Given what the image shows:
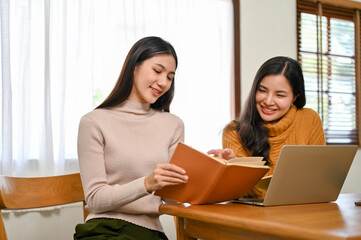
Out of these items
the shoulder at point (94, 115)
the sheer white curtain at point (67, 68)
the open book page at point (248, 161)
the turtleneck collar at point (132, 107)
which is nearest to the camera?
the open book page at point (248, 161)

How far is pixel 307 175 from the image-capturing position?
1.41 metres

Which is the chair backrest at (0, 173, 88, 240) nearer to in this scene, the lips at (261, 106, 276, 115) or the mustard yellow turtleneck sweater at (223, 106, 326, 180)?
the mustard yellow turtleneck sweater at (223, 106, 326, 180)

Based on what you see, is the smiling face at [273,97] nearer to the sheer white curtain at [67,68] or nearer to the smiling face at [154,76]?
the smiling face at [154,76]

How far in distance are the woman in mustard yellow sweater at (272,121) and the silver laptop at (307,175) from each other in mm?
533

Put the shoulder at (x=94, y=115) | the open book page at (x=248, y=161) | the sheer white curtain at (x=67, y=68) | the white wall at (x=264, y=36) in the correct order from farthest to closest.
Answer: the white wall at (x=264, y=36), the sheer white curtain at (x=67, y=68), the shoulder at (x=94, y=115), the open book page at (x=248, y=161)

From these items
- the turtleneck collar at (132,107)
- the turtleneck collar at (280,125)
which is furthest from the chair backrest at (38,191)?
the turtleneck collar at (280,125)

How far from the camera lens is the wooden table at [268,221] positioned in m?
1.00

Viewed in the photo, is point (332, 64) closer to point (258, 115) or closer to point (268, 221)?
point (258, 115)

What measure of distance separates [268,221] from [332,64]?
359 cm

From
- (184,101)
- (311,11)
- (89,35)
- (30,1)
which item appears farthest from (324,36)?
(30,1)

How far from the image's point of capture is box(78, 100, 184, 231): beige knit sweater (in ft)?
5.20

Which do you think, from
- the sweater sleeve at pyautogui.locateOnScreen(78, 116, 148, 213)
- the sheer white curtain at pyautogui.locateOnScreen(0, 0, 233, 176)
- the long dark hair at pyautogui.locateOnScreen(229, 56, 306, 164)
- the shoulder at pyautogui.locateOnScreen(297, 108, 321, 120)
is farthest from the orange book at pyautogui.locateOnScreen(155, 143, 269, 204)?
the sheer white curtain at pyautogui.locateOnScreen(0, 0, 233, 176)

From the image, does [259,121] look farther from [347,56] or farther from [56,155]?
[347,56]

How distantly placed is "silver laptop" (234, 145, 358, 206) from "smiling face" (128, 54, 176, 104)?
0.54m
